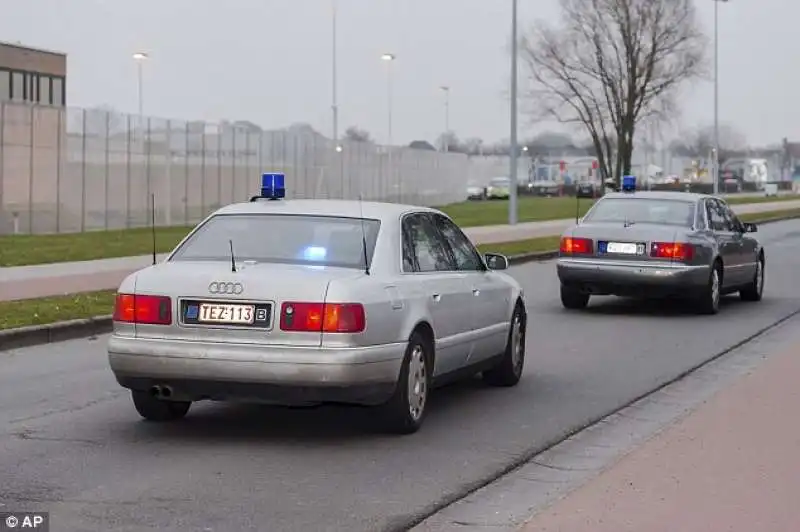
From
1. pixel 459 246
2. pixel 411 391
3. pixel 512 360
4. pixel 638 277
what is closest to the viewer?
pixel 411 391

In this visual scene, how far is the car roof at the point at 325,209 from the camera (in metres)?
9.02

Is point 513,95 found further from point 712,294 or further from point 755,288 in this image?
point 712,294

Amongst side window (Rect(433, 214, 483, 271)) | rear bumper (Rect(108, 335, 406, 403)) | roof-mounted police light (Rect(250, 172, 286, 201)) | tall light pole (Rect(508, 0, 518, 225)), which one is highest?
tall light pole (Rect(508, 0, 518, 225))

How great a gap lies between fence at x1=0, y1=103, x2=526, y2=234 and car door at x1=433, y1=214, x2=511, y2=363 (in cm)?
2689

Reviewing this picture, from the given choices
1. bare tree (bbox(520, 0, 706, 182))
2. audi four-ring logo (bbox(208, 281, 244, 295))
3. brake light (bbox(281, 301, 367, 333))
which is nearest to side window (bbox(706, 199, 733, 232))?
brake light (bbox(281, 301, 367, 333))

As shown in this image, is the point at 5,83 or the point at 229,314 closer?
the point at 229,314

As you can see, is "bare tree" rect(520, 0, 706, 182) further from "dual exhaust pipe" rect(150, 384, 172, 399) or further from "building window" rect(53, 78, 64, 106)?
"dual exhaust pipe" rect(150, 384, 172, 399)

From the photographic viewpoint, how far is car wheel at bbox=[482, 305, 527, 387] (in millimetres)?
10664

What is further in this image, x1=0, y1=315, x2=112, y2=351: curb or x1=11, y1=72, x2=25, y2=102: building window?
x1=11, y1=72, x2=25, y2=102: building window

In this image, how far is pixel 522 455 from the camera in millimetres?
8148

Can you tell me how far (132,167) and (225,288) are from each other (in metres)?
32.7

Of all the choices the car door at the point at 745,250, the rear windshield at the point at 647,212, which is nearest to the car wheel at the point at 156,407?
the rear windshield at the point at 647,212

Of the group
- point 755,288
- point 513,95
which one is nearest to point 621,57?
point 513,95

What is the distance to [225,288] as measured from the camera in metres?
8.09
